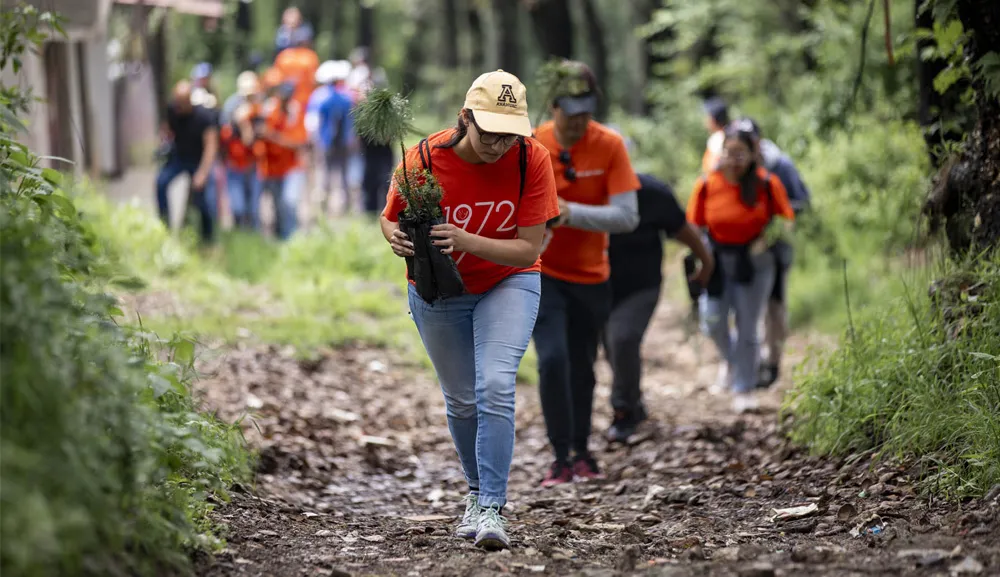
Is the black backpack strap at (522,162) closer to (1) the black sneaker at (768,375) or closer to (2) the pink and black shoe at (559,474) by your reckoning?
(2) the pink and black shoe at (559,474)

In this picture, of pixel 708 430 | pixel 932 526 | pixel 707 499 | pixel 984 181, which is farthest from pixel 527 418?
pixel 932 526

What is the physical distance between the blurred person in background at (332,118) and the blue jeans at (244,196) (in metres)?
1.04

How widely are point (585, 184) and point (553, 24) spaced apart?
11907 millimetres

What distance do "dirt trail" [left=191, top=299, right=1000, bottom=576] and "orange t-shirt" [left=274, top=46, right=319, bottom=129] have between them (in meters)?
9.55

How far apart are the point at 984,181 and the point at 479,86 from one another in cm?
305

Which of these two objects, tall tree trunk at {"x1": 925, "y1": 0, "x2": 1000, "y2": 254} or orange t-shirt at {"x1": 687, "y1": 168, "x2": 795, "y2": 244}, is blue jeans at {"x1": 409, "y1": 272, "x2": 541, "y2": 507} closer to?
tall tree trunk at {"x1": 925, "y1": 0, "x2": 1000, "y2": 254}

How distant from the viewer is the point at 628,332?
8.84 m

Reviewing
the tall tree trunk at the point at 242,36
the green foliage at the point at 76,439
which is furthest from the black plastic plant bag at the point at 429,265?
the tall tree trunk at the point at 242,36

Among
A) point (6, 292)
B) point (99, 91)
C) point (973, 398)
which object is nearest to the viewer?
point (6, 292)

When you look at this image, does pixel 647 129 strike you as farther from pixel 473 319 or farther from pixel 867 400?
pixel 473 319

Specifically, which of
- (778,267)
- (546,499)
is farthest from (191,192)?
(546,499)

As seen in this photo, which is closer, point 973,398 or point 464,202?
point 464,202

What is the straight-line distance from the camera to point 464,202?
575 cm

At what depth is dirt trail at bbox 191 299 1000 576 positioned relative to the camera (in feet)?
17.0
